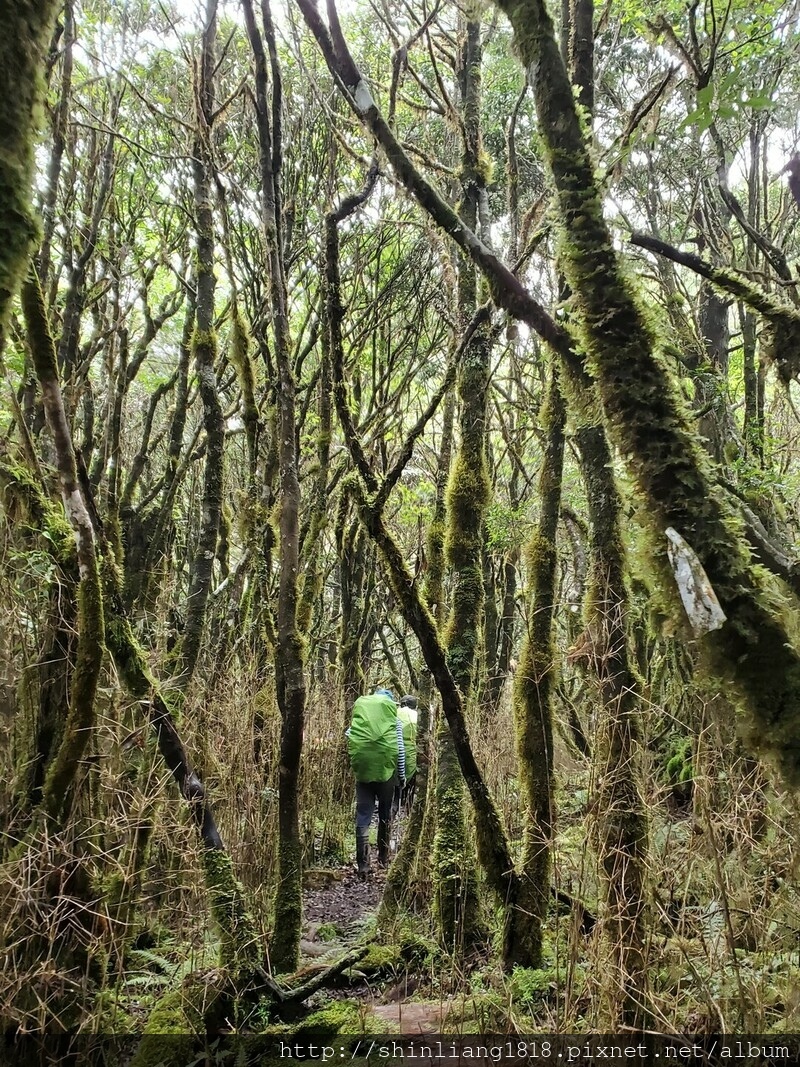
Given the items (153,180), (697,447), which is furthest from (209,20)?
(697,447)

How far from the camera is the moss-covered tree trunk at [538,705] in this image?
11.3 ft

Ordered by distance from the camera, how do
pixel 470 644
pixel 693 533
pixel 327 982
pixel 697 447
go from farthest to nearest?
pixel 470 644 → pixel 327 982 → pixel 697 447 → pixel 693 533

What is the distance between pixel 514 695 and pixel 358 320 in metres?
6.31

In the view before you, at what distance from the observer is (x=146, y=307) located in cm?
800

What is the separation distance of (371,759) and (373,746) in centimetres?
15

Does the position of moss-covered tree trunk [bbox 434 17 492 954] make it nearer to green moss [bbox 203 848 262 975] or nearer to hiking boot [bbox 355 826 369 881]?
green moss [bbox 203 848 262 975]

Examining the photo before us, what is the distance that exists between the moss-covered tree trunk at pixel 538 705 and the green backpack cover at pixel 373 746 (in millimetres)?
3725

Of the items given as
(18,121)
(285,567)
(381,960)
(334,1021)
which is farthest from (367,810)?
(18,121)

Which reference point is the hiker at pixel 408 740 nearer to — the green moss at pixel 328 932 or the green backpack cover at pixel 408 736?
the green backpack cover at pixel 408 736

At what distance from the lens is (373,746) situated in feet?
24.1

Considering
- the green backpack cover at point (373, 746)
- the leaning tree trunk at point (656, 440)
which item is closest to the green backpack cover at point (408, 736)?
the green backpack cover at point (373, 746)

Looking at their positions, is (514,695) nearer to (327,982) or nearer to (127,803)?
(327,982)

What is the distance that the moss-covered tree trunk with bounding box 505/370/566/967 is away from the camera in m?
3.46

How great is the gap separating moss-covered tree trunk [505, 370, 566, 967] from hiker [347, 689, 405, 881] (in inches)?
147
